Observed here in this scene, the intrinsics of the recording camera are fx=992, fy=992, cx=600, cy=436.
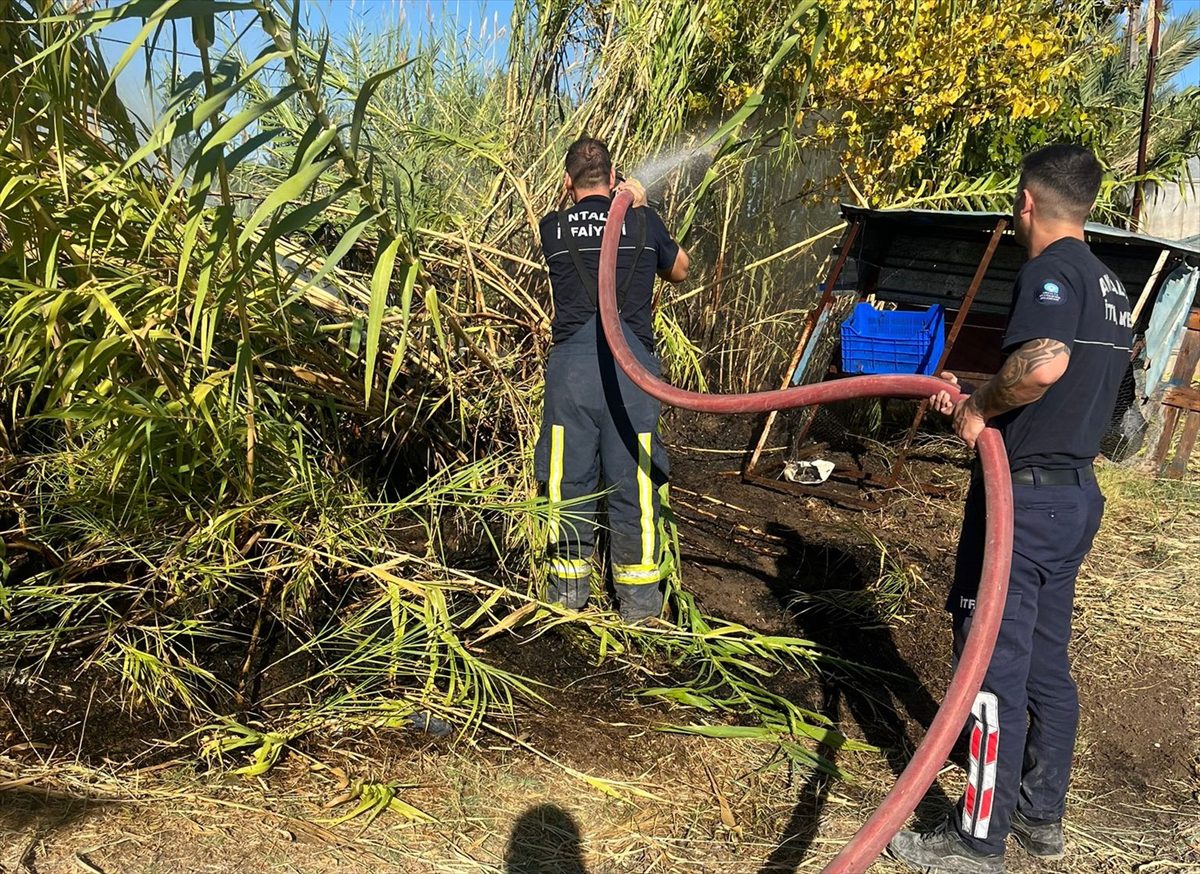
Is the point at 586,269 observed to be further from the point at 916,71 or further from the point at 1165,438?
the point at 1165,438

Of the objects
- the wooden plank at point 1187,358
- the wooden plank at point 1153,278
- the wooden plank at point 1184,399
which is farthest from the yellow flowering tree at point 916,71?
the wooden plank at point 1184,399

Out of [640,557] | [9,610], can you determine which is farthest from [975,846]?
[9,610]

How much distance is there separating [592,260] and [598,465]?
0.80m

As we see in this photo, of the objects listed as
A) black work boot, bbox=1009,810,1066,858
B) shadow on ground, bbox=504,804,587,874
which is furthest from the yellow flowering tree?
shadow on ground, bbox=504,804,587,874

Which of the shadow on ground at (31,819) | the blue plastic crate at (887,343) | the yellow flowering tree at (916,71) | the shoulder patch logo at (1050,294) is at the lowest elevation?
the shadow on ground at (31,819)

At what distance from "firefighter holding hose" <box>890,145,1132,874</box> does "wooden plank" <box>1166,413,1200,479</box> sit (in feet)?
15.0

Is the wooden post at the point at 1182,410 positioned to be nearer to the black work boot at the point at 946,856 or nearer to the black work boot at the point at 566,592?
the black work boot at the point at 566,592

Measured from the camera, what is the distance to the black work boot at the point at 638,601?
3865mm

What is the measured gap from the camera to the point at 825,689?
141 inches

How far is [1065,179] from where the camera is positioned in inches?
Result: 97.7

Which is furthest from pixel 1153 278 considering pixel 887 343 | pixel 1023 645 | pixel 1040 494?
pixel 1023 645

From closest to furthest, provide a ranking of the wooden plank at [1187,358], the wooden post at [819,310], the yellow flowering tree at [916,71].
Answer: the wooden post at [819,310]
the yellow flowering tree at [916,71]
the wooden plank at [1187,358]

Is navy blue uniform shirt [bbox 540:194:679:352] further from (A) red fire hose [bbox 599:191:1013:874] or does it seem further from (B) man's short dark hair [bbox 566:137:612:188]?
(A) red fire hose [bbox 599:191:1013:874]

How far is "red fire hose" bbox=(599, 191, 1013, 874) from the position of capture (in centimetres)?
187
